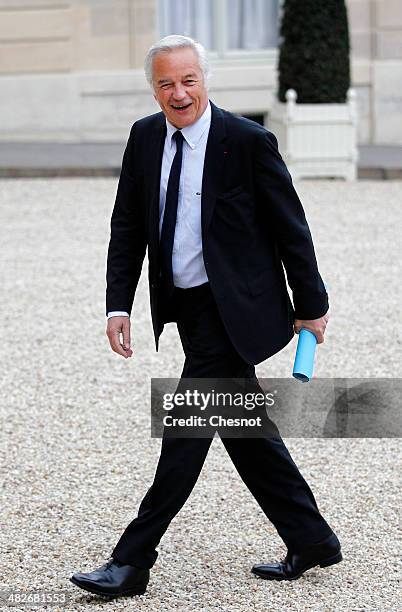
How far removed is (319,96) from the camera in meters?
13.4

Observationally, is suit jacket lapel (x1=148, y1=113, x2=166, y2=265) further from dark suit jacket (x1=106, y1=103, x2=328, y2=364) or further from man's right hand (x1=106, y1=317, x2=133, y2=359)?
man's right hand (x1=106, y1=317, x2=133, y2=359)

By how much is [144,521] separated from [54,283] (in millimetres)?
4944

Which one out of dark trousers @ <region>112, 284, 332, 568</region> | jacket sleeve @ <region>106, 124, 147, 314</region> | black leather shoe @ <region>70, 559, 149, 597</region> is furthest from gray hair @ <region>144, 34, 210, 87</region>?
black leather shoe @ <region>70, 559, 149, 597</region>

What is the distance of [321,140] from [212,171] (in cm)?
980

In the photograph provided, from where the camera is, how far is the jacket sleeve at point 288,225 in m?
3.55

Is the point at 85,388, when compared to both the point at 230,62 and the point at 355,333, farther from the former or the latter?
the point at 230,62

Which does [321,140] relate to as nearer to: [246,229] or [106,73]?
[106,73]

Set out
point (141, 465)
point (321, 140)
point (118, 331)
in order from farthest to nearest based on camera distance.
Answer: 1. point (321, 140)
2. point (141, 465)
3. point (118, 331)

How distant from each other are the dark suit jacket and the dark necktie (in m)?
0.02

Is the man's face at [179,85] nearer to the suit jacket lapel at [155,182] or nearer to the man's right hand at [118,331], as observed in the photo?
the suit jacket lapel at [155,182]

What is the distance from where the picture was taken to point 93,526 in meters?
4.33

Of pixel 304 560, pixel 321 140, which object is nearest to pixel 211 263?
pixel 304 560

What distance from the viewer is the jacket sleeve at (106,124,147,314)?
3.77 metres

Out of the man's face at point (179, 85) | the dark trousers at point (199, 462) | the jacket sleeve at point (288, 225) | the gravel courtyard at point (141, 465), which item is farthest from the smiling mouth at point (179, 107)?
the gravel courtyard at point (141, 465)
